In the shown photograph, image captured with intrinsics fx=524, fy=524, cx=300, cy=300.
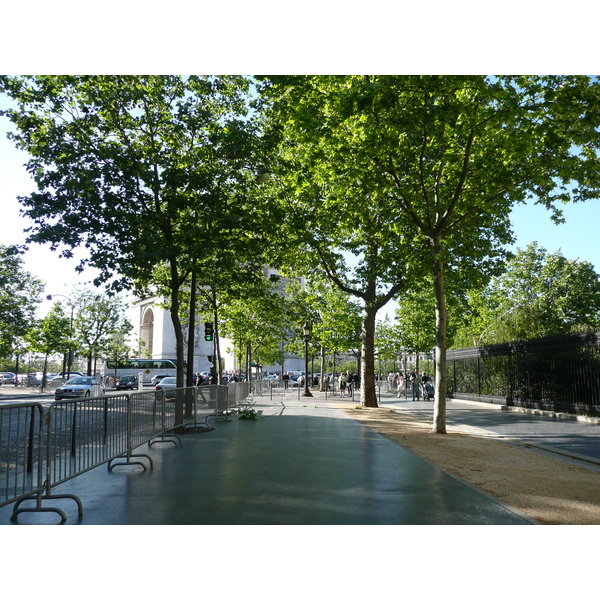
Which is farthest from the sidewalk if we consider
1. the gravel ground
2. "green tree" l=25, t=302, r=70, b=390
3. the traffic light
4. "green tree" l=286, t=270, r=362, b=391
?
"green tree" l=25, t=302, r=70, b=390

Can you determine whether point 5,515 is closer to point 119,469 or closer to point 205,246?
point 119,469

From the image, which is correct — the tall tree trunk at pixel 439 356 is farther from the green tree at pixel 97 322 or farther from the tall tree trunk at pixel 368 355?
the green tree at pixel 97 322

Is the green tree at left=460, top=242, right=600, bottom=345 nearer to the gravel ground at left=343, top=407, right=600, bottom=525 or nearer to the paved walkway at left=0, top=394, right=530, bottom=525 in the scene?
the gravel ground at left=343, top=407, right=600, bottom=525

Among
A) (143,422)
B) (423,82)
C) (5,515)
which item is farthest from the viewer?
(423,82)

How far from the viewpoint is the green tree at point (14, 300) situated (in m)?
38.9

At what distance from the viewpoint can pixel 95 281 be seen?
1270 centimetres

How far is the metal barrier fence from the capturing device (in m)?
5.38

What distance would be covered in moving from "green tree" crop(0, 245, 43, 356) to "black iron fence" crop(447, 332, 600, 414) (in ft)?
105

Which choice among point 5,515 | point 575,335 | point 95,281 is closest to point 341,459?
point 5,515

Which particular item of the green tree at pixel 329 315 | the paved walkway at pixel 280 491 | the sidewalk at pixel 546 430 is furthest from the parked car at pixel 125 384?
the paved walkway at pixel 280 491

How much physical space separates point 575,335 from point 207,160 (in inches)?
549

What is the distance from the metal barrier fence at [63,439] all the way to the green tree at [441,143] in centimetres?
736

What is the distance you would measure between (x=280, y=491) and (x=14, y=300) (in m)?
40.9

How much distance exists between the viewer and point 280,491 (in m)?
6.48
